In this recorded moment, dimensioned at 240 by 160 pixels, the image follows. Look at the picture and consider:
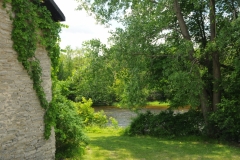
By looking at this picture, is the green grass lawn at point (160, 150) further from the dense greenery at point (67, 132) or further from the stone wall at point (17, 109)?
the stone wall at point (17, 109)

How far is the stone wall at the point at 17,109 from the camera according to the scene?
21.1 feet

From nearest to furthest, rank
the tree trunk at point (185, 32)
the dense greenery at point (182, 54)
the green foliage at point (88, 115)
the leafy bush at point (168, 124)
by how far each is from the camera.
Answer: the dense greenery at point (182, 54)
the tree trunk at point (185, 32)
the leafy bush at point (168, 124)
the green foliage at point (88, 115)

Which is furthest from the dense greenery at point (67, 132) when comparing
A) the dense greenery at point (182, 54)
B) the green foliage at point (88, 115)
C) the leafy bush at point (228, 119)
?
the green foliage at point (88, 115)

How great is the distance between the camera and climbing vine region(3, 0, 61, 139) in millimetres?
6875

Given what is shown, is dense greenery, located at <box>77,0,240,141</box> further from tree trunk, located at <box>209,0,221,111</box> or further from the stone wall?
the stone wall

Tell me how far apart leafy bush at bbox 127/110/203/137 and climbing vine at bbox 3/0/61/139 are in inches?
308

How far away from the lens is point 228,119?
40.5ft

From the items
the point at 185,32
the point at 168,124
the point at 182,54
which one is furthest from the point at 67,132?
the point at 185,32

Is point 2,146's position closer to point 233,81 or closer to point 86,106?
point 233,81

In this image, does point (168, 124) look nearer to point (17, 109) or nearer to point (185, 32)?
point (185, 32)

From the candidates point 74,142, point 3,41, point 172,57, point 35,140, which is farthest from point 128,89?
point 3,41

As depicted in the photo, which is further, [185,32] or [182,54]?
[185,32]

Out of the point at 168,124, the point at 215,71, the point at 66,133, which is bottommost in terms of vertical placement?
the point at 168,124

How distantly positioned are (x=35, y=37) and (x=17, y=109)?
5.87ft
